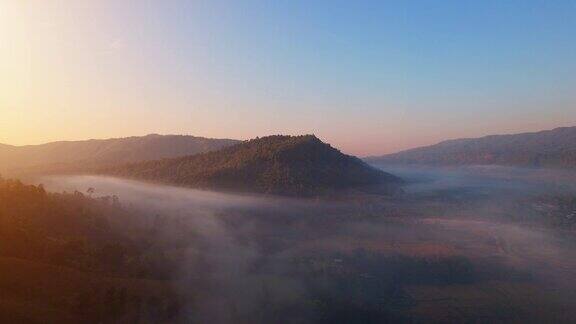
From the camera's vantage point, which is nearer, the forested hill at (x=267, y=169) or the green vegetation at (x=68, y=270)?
the green vegetation at (x=68, y=270)

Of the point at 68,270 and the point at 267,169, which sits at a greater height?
the point at 267,169

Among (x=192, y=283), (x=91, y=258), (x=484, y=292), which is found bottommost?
(x=484, y=292)

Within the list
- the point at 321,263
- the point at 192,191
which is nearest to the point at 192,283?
the point at 321,263

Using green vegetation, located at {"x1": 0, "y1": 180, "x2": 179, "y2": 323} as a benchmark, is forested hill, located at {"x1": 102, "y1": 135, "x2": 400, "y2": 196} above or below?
above

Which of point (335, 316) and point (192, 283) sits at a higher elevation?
point (192, 283)

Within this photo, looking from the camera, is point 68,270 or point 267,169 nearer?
point 68,270

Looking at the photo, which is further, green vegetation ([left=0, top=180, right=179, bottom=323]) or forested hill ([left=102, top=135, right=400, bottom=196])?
forested hill ([left=102, top=135, right=400, bottom=196])

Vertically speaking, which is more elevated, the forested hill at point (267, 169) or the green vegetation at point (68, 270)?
the forested hill at point (267, 169)

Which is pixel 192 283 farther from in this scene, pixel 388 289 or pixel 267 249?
pixel 267 249
